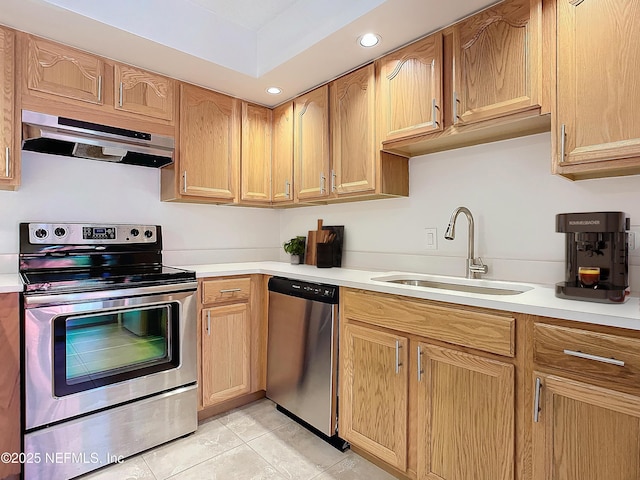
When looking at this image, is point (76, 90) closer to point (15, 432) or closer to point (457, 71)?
point (15, 432)

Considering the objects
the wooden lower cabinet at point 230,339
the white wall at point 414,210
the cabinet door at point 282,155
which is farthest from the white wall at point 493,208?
the wooden lower cabinet at point 230,339

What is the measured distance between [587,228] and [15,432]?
2443 mm

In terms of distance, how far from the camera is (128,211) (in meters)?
2.41

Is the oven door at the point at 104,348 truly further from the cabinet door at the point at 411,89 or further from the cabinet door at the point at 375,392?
the cabinet door at the point at 411,89

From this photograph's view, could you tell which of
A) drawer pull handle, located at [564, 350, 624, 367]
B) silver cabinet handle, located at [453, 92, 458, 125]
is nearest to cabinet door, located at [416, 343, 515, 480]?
drawer pull handle, located at [564, 350, 624, 367]

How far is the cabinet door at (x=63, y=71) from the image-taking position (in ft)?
6.02

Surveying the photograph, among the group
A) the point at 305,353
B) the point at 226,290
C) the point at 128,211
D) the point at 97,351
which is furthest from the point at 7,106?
the point at 305,353

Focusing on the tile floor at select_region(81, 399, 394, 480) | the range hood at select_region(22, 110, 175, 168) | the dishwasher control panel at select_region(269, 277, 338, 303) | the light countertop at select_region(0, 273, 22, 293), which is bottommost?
the tile floor at select_region(81, 399, 394, 480)

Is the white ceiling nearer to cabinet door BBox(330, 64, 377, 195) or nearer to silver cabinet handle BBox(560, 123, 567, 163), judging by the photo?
cabinet door BBox(330, 64, 377, 195)

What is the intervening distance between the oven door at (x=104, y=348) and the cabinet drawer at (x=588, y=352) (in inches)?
67.0

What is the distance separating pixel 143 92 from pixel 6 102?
663 mm

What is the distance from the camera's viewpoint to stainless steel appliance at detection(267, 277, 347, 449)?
1.91 m

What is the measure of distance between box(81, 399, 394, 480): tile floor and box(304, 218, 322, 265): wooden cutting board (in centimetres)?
110

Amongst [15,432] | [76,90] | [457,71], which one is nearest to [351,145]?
[457,71]
